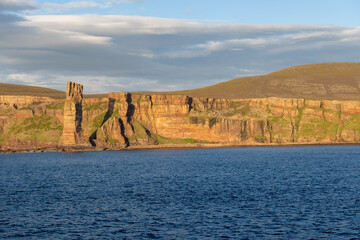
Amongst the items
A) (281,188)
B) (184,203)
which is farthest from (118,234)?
(281,188)

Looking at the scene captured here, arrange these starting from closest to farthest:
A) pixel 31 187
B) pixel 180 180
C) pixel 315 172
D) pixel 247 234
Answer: pixel 247 234 < pixel 31 187 < pixel 180 180 < pixel 315 172

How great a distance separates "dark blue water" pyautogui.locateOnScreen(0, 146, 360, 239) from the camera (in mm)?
47916

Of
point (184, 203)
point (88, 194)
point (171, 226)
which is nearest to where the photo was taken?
point (171, 226)

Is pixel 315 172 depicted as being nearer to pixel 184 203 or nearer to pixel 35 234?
pixel 184 203

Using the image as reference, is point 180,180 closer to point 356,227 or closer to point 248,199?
point 248,199

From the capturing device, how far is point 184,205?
62.1m

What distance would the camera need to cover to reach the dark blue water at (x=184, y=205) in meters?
47.9

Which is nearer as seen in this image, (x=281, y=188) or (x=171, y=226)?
(x=171, y=226)

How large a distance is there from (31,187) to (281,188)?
46.6m

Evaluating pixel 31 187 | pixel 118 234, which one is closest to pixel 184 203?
pixel 118 234

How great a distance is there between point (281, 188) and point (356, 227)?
93.9 feet

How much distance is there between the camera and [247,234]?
152 ft

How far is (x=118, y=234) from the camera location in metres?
47.2

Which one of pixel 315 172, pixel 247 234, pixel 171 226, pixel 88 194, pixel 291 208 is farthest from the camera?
pixel 315 172
